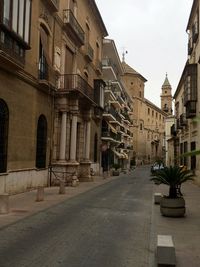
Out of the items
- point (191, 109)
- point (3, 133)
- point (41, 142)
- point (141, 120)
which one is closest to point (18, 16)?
point (3, 133)

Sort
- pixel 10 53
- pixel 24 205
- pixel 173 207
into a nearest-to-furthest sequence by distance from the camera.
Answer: pixel 173 207 → pixel 24 205 → pixel 10 53

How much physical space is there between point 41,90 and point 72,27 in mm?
6621

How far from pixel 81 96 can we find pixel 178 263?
19938 millimetres

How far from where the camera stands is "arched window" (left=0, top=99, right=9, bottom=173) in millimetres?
17191

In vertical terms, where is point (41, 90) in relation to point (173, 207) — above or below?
above

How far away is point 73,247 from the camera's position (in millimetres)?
8461

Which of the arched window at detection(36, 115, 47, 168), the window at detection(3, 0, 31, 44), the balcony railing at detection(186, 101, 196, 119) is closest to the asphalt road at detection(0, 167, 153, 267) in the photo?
the window at detection(3, 0, 31, 44)

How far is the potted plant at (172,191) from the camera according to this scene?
12.9 meters

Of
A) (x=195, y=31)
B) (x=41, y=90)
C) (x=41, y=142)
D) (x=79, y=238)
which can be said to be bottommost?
(x=79, y=238)

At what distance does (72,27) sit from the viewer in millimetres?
26781

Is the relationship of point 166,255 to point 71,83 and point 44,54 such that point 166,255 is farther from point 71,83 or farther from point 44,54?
point 71,83

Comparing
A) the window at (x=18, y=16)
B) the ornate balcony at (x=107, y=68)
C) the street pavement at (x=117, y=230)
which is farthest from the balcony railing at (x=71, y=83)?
the ornate balcony at (x=107, y=68)

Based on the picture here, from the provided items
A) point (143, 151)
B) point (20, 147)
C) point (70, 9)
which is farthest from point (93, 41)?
point (143, 151)

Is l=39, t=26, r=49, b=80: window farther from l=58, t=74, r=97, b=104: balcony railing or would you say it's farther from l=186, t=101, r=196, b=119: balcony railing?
l=186, t=101, r=196, b=119: balcony railing
